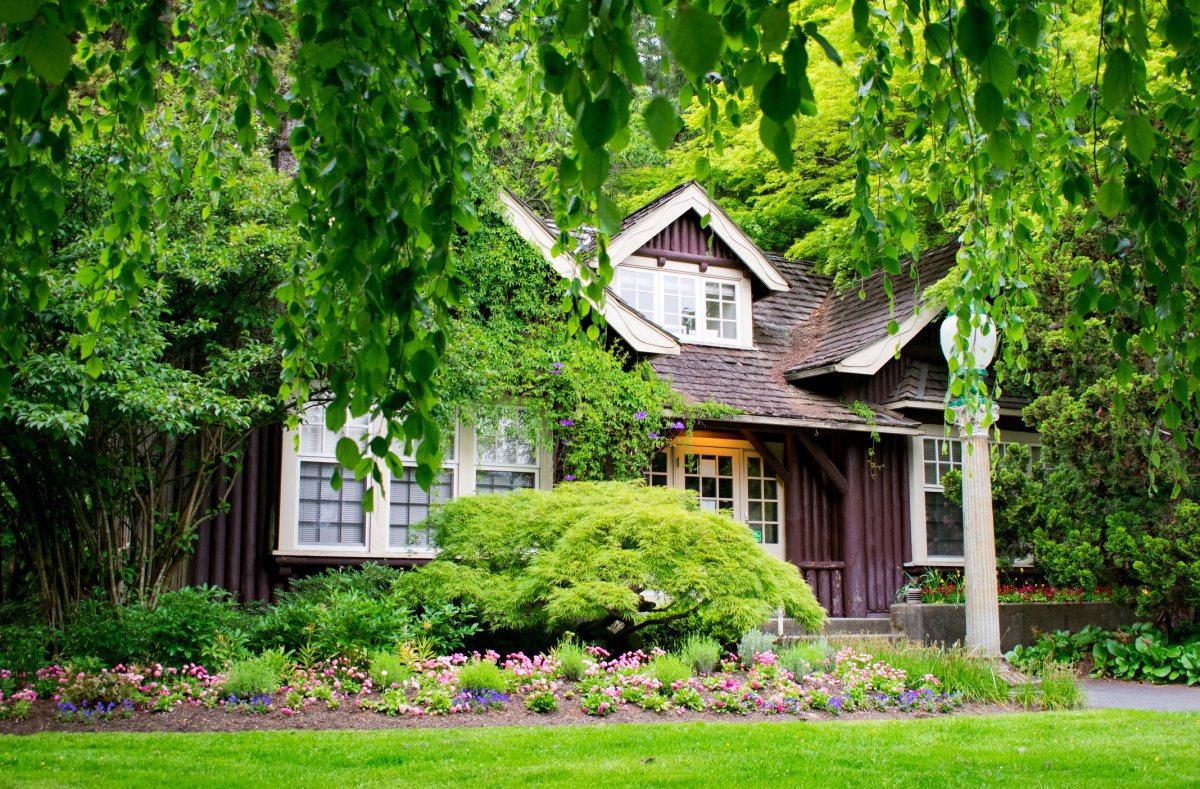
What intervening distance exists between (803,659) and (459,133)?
6983 millimetres

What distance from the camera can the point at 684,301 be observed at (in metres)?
14.4

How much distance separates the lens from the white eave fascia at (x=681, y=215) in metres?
13.6

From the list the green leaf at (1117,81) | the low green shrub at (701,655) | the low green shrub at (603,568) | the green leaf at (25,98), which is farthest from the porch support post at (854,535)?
the green leaf at (25,98)

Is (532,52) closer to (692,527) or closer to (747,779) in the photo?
(747,779)

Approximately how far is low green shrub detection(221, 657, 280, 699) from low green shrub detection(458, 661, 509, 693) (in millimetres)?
1287

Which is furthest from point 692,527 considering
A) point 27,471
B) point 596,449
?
point 27,471

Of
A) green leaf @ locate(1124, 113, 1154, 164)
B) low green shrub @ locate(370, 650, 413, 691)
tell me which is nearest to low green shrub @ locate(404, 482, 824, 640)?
low green shrub @ locate(370, 650, 413, 691)

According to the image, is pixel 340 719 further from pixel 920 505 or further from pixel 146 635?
pixel 920 505

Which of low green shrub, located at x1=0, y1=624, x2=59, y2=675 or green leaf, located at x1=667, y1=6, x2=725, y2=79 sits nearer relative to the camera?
green leaf, located at x1=667, y1=6, x2=725, y2=79

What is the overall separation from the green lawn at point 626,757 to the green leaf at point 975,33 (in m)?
4.37

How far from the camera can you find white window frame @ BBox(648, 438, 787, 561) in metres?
13.7

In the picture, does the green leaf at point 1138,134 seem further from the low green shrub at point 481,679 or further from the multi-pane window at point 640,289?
the multi-pane window at point 640,289

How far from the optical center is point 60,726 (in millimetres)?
6832

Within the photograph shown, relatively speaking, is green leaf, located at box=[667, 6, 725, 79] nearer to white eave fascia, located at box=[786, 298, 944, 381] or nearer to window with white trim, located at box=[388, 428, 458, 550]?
window with white trim, located at box=[388, 428, 458, 550]
